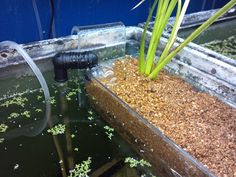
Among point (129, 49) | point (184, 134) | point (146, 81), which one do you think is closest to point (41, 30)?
point (129, 49)

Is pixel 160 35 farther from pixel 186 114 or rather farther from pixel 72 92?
pixel 72 92

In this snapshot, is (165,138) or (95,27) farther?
(95,27)

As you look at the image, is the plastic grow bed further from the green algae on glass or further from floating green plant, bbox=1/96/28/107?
the green algae on glass

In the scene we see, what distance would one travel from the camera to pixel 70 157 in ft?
3.78

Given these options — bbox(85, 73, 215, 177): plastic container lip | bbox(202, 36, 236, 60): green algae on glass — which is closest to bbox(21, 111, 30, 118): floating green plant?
bbox(85, 73, 215, 177): plastic container lip

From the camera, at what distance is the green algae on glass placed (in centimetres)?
213

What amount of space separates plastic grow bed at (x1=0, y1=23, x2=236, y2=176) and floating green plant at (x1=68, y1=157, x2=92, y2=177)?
253mm

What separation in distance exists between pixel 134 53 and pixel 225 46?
940 millimetres

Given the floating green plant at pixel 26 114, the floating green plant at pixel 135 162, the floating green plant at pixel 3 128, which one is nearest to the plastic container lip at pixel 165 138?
the floating green plant at pixel 135 162

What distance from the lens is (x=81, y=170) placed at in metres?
1.09

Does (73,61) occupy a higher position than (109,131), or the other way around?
(73,61)

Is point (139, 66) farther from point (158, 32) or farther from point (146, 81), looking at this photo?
point (158, 32)

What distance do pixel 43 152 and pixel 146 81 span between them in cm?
68

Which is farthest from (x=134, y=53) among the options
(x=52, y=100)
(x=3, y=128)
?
(x=3, y=128)
